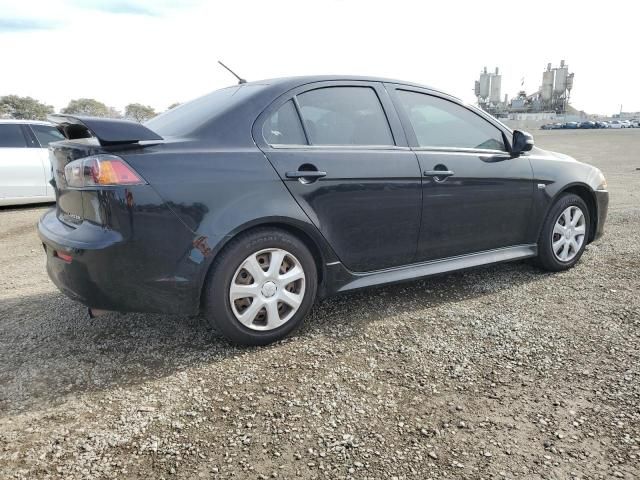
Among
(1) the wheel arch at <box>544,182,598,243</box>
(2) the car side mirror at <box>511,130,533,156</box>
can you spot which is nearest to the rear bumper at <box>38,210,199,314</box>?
(2) the car side mirror at <box>511,130,533,156</box>

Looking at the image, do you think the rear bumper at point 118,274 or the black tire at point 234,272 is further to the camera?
the black tire at point 234,272

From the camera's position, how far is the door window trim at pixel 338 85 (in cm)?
295

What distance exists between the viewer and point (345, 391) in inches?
99.0

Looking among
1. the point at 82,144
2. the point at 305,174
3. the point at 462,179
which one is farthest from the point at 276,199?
the point at 462,179

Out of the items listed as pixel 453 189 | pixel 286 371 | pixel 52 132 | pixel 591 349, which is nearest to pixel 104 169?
pixel 286 371

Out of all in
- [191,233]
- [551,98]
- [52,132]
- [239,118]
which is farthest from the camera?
[551,98]

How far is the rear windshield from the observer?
9.67 ft

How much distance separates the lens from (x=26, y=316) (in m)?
Answer: 3.47

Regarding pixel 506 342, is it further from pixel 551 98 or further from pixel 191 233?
pixel 551 98

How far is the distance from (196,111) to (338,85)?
3.08 feet

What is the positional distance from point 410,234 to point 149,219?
5.70 feet

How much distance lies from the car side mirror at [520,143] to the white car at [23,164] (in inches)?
255

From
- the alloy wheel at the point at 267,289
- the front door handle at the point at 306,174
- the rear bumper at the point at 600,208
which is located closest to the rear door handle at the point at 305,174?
the front door handle at the point at 306,174

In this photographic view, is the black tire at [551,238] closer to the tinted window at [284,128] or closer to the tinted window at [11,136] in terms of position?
the tinted window at [284,128]
